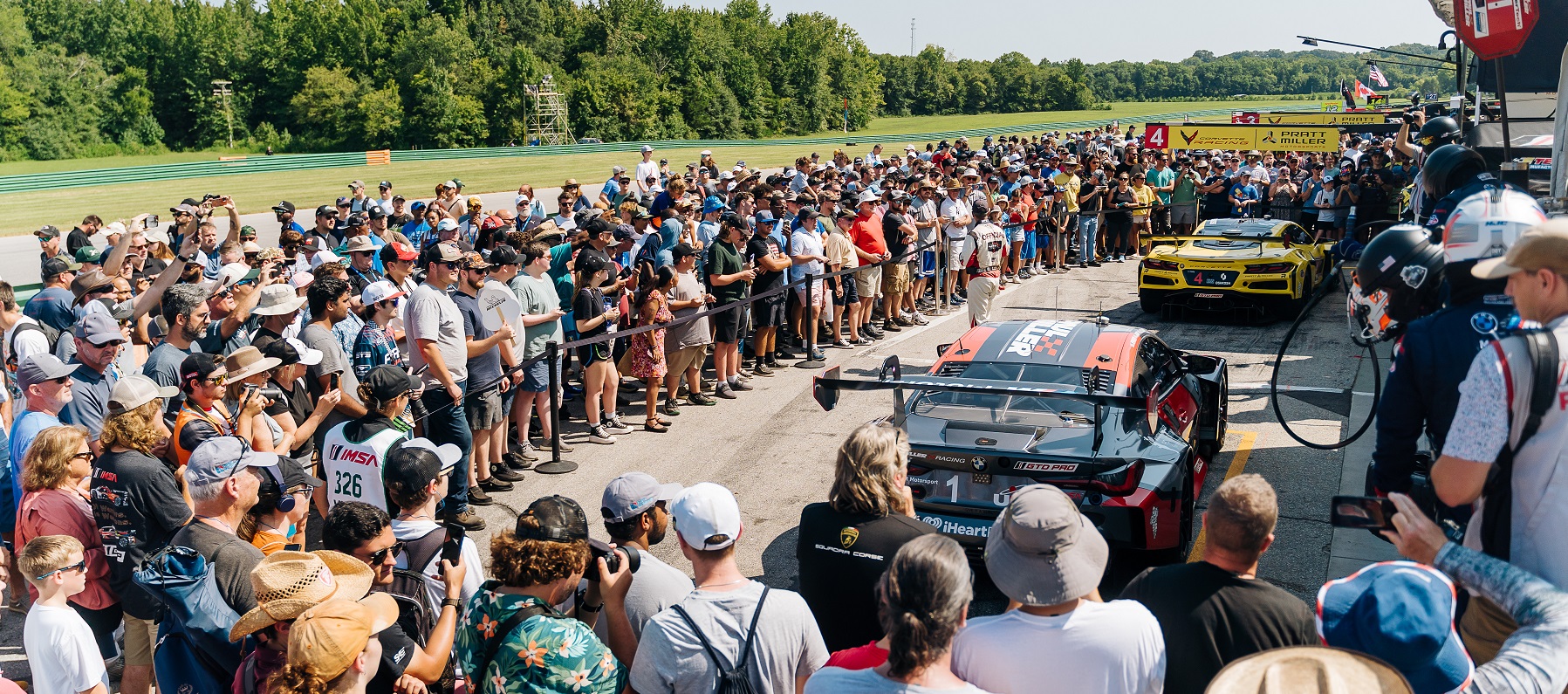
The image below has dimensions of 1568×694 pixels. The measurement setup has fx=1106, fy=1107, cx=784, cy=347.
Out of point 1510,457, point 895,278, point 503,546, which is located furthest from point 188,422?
point 895,278

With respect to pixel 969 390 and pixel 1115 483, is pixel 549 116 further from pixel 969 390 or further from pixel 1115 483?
pixel 1115 483

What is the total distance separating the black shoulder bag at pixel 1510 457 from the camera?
10.5 feet

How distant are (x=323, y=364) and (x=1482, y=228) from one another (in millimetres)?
6436

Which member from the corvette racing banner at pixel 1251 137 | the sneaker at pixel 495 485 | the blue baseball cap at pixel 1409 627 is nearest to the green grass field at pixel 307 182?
the corvette racing banner at pixel 1251 137

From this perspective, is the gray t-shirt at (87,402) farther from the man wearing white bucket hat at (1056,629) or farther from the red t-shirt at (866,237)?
the red t-shirt at (866,237)

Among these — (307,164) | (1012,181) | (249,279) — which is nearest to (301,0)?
(307,164)

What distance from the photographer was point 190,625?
4203mm

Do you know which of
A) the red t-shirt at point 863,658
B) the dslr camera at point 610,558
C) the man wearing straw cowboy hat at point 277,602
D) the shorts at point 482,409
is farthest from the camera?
the shorts at point 482,409

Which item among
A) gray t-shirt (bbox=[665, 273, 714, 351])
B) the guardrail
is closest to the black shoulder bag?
gray t-shirt (bbox=[665, 273, 714, 351])

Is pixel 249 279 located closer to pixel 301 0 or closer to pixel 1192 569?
pixel 1192 569

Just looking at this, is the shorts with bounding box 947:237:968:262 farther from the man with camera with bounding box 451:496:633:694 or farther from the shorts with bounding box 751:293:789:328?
the man with camera with bounding box 451:496:633:694

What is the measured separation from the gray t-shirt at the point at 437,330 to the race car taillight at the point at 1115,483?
4552 millimetres

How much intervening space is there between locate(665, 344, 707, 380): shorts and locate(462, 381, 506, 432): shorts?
2493 millimetres

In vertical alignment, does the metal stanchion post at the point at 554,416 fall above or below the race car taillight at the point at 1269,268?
below
